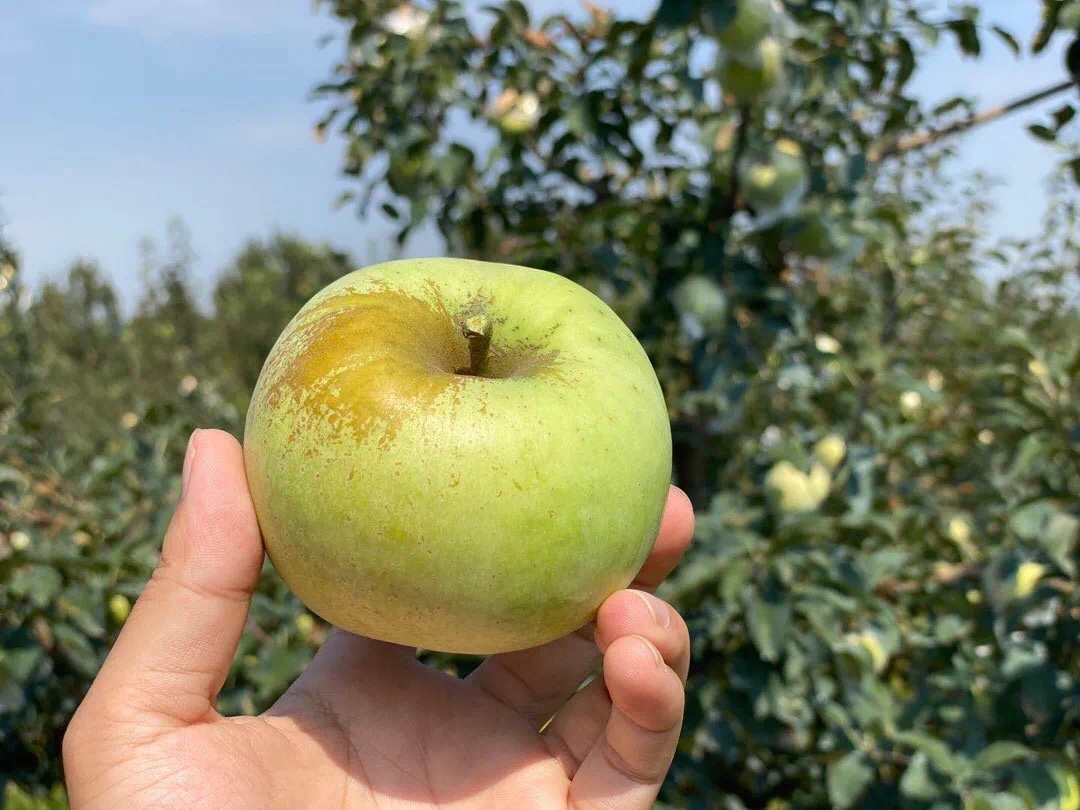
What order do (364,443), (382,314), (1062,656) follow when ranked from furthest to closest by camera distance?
(1062,656), (382,314), (364,443)

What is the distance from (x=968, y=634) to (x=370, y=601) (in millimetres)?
1336

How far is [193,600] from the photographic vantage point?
0.87 m

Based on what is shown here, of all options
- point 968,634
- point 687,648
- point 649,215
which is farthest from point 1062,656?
point 649,215

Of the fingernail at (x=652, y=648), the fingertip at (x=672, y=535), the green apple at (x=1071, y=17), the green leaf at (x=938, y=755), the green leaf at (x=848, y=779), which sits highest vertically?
the green apple at (x=1071, y=17)

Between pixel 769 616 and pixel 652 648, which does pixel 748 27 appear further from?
pixel 652 648

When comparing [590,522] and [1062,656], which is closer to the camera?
[590,522]

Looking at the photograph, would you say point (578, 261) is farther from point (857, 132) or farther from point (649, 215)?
point (857, 132)

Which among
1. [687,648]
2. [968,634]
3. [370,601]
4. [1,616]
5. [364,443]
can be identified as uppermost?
[364,443]

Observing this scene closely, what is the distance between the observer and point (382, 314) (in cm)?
86

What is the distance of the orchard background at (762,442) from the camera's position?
4.88ft

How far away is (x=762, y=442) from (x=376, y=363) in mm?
1622

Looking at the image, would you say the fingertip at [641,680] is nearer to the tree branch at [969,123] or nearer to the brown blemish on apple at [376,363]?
the brown blemish on apple at [376,363]

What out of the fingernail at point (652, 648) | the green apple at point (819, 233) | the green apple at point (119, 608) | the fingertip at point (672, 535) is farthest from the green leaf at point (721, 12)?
the green apple at point (119, 608)

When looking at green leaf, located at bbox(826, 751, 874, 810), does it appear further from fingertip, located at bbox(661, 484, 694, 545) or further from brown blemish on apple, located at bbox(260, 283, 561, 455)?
brown blemish on apple, located at bbox(260, 283, 561, 455)
